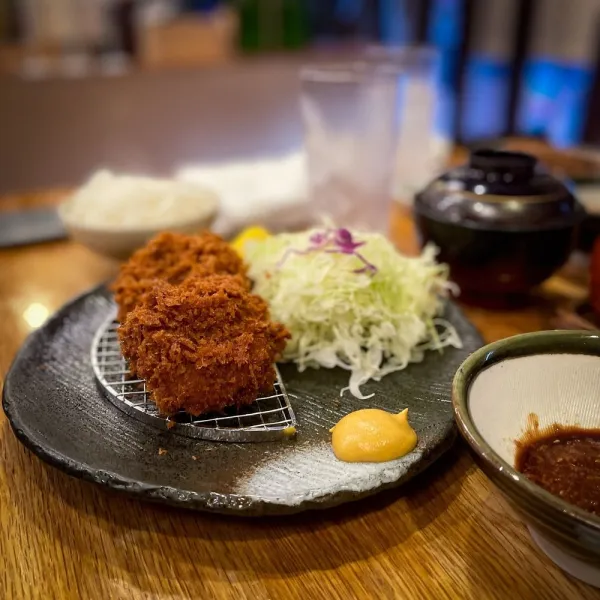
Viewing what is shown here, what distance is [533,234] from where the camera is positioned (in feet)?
6.31

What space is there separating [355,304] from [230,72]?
4.74 meters

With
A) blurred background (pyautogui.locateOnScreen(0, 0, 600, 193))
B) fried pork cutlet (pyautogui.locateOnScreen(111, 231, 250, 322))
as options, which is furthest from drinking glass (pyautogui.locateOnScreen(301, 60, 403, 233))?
blurred background (pyautogui.locateOnScreen(0, 0, 600, 193))

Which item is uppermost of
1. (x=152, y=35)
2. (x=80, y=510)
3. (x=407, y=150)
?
(x=152, y=35)

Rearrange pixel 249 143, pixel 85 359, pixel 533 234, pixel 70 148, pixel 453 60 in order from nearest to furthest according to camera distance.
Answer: pixel 85 359 < pixel 533 234 < pixel 70 148 < pixel 249 143 < pixel 453 60

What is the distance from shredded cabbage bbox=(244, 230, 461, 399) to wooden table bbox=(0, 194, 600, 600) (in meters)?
0.43

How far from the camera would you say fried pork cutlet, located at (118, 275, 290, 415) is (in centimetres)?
134

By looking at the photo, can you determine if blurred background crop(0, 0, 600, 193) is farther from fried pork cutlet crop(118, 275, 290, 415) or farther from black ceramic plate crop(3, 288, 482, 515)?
fried pork cutlet crop(118, 275, 290, 415)

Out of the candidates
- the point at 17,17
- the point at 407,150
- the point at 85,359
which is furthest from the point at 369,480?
the point at 17,17

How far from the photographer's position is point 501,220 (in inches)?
75.7

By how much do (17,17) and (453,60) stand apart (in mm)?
5310

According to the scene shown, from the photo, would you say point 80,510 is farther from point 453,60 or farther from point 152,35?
point 453,60

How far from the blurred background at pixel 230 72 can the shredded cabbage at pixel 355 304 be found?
302 centimetres

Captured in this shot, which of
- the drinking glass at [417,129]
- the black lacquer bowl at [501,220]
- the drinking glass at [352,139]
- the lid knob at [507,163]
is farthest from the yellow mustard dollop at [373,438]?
the drinking glass at [417,129]

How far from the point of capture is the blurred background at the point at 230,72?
534 cm
